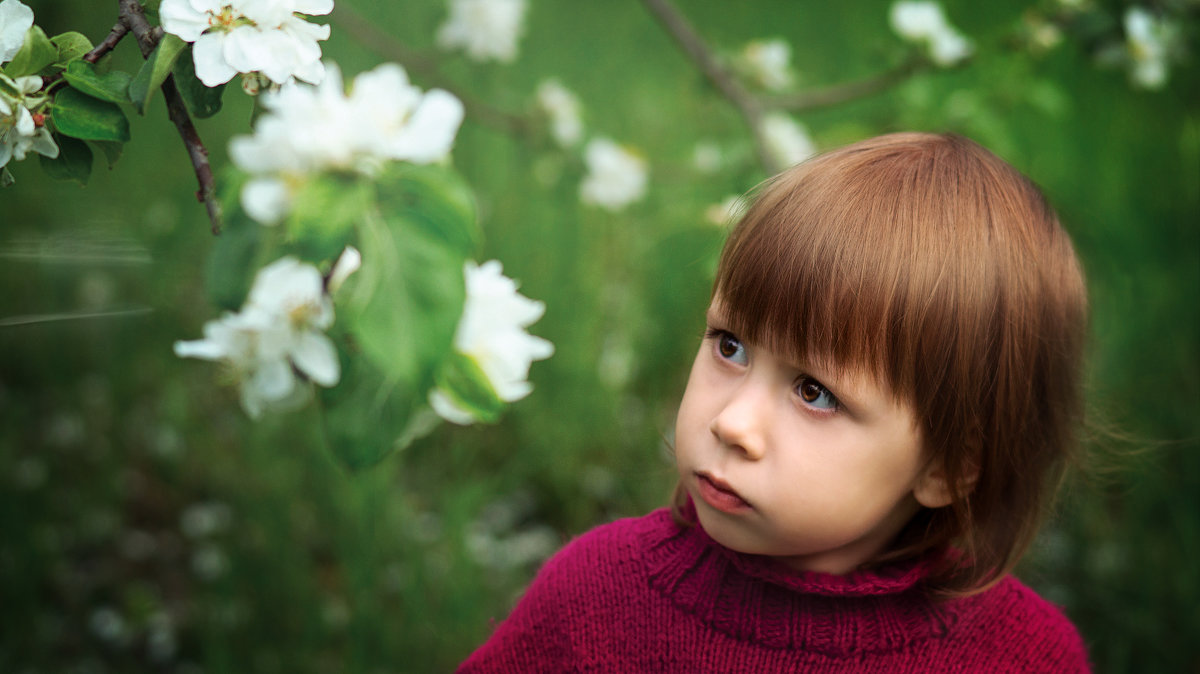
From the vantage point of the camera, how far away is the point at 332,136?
0.81 m

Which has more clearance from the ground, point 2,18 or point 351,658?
point 2,18

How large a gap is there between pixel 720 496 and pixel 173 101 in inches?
21.0

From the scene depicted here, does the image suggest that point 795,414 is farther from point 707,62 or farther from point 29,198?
point 29,198

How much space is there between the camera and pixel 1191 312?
7.72 feet

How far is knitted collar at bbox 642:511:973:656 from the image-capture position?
95cm

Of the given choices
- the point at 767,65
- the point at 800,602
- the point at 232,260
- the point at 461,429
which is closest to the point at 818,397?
the point at 800,602

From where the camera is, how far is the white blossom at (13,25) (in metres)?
0.73

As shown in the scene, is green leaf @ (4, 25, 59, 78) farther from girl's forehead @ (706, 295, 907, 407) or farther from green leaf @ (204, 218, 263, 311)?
girl's forehead @ (706, 295, 907, 407)

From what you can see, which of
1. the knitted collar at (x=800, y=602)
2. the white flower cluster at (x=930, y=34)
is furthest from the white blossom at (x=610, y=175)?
the knitted collar at (x=800, y=602)

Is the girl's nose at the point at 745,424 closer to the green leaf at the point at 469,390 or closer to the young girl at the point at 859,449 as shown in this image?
the young girl at the point at 859,449

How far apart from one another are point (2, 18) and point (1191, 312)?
7.85 ft

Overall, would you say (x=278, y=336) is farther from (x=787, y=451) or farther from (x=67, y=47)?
(x=787, y=451)

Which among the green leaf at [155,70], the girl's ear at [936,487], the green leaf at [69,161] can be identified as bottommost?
the girl's ear at [936,487]

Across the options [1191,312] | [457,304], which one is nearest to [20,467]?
[457,304]
